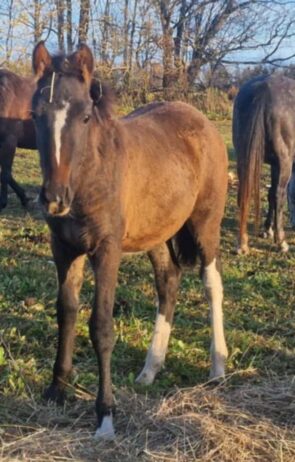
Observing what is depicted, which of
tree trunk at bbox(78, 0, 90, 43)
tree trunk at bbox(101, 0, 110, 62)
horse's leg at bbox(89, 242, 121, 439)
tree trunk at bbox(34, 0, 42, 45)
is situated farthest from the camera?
tree trunk at bbox(101, 0, 110, 62)

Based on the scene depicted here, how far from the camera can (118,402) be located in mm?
3477

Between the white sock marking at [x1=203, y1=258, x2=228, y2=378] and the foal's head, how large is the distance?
1619mm

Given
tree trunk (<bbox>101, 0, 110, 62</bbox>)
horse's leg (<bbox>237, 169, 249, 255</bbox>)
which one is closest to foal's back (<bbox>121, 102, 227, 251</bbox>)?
horse's leg (<bbox>237, 169, 249, 255</bbox>)

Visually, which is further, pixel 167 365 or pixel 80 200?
pixel 167 365

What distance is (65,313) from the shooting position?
365 cm

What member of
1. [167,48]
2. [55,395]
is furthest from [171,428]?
[167,48]

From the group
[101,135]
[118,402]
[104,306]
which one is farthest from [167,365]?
[101,135]

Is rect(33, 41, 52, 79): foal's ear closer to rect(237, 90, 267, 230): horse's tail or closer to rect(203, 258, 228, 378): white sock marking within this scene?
rect(203, 258, 228, 378): white sock marking

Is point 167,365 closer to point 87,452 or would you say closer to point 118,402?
point 118,402

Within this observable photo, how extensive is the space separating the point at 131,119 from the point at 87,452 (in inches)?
85.8

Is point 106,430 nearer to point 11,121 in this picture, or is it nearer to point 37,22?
point 11,121

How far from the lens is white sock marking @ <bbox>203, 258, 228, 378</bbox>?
4.07 m

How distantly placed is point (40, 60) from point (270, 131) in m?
4.54

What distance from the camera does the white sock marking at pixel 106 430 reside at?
309 cm
